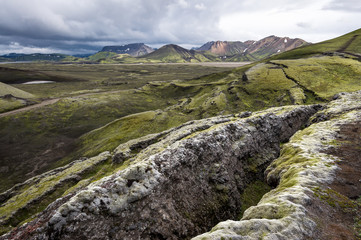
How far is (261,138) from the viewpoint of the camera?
45156 millimetres

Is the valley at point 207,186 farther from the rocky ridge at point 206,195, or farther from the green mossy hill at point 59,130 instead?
the green mossy hill at point 59,130

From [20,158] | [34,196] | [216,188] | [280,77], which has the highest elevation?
[280,77]

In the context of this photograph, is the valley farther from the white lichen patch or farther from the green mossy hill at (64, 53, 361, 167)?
the green mossy hill at (64, 53, 361, 167)

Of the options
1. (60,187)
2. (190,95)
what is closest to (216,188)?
(60,187)

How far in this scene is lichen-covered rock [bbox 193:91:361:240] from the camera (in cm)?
1547

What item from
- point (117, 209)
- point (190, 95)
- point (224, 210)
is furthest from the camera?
point (190, 95)

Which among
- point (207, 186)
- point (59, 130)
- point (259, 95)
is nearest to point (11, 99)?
point (59, 130)

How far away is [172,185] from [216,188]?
29.9ft

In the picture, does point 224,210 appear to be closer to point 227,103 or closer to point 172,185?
point 172,185

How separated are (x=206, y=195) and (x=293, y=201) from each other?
14.8 meters

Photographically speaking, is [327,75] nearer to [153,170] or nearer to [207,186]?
[207,186]

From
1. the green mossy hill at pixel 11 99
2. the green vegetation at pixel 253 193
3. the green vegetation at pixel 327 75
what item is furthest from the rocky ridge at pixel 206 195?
the green mossy hill at pixel 11 99

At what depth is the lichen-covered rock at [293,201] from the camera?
609 inches

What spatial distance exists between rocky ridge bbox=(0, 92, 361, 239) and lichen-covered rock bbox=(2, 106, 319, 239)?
→ 0.10 metres
